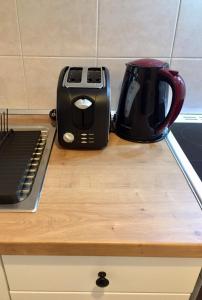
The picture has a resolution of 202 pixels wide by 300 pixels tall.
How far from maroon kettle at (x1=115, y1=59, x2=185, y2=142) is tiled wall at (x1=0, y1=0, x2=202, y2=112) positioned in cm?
16

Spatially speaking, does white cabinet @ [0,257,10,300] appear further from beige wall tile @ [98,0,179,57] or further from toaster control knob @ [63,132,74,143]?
beige wall tile @ [98,0,179,57]

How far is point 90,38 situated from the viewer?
2.76 ft

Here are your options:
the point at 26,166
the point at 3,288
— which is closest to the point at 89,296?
the point at 3,288

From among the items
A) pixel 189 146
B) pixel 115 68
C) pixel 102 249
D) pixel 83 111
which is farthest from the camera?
pixel 115 68

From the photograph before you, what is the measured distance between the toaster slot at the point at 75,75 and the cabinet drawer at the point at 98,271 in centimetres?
47

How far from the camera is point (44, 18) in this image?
81 cm

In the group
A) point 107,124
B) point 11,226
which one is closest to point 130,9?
point 107,124

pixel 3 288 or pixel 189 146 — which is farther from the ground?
pixel 189 146

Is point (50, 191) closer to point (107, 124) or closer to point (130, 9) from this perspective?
point (107, 124)

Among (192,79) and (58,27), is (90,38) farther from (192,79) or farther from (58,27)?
(192,79)

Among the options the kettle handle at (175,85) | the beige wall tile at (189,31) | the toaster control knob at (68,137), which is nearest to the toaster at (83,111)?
the toaster control knob at (68,137)

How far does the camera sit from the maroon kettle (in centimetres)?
68

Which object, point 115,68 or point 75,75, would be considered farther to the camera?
point 115,68

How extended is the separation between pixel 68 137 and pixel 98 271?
0.36 metres
